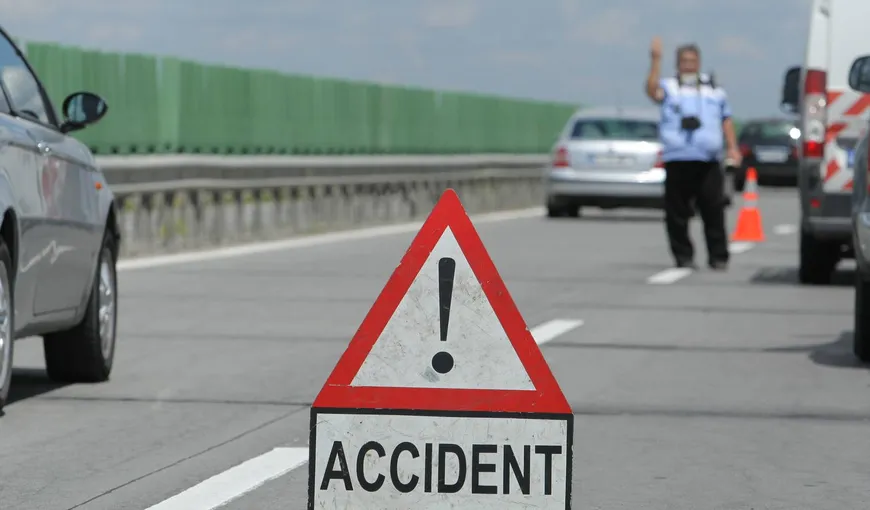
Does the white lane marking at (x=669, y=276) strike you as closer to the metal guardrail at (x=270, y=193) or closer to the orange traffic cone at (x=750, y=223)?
the metal guardrail at (x=270, y=193)

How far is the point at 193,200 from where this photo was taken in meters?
21.9

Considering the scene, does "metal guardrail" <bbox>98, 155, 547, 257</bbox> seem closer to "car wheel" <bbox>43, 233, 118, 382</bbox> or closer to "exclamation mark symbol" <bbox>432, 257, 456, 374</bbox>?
"car wheel" <bbox>43, 233, 118, 382</bbox>

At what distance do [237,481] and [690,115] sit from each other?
1181 centimetres

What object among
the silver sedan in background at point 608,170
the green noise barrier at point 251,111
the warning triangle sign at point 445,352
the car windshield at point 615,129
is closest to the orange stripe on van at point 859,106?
the green noise barrier at point 251,111

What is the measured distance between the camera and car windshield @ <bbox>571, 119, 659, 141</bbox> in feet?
99.1

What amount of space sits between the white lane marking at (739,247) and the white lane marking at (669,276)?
342 centimetres

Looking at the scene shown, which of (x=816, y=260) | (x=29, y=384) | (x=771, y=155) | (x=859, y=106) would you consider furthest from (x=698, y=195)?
(x=771, y=155)

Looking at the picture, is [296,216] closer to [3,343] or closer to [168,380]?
[168,380]

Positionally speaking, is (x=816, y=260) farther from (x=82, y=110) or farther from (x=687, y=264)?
(x=82, y=110)

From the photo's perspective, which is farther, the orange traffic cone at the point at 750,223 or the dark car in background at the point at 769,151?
the dark car in background at the point at 769,151

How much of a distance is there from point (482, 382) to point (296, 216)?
20.1 meters

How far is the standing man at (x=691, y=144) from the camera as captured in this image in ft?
60.5

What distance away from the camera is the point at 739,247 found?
23469 mm

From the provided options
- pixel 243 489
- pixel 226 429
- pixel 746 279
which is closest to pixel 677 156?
pixel 746 279
